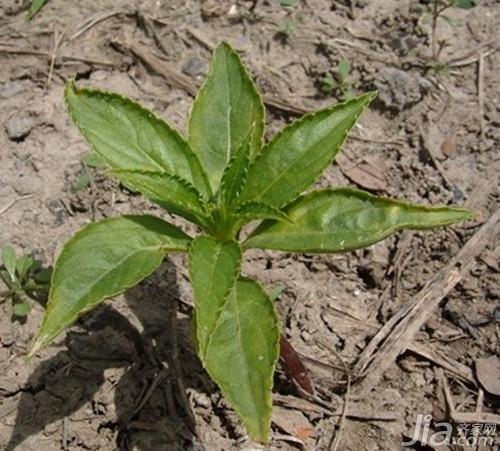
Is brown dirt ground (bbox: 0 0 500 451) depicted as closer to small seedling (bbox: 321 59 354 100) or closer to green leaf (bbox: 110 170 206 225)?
small seedling (bbox: 321 59 354 100)

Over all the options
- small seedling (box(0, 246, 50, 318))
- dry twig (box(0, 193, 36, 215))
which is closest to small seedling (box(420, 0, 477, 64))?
dry twig (box(0, 193, 36, 215))

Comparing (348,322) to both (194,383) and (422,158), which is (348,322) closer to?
(194,383)

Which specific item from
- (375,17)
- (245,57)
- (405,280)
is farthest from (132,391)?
(375,17)

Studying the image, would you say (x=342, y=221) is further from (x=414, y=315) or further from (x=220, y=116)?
(x=414, y=315)

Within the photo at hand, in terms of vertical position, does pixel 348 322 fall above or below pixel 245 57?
below

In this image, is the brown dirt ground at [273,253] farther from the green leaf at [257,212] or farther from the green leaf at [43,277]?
the green leaf at [257,212]

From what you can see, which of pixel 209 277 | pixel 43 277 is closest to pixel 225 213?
pixel 209 277
